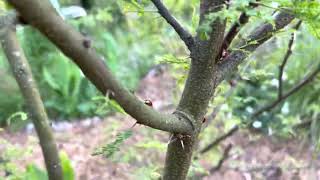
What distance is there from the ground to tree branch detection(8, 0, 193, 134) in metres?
1.29

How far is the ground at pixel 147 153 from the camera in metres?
2.43

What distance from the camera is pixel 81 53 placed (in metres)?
0.63

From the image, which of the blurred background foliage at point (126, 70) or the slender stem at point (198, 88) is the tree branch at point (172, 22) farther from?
the blurred background foliage at point (126, 70)

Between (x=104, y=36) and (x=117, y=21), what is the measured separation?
503mm

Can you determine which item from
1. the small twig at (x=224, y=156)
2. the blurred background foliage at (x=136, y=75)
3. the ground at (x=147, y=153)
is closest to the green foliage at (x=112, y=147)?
the ground at (x=147, y=153)

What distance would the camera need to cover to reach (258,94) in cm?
329

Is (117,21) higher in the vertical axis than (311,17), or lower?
lower

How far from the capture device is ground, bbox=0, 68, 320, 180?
243 centimetres

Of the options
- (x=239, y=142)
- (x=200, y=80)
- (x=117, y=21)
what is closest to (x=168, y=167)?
(x=200, y=80)

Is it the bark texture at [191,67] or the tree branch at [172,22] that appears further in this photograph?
the tree branch at [172,22]

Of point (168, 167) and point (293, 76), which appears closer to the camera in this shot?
point (168, 167)

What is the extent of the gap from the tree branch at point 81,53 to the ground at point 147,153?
4.24 feet

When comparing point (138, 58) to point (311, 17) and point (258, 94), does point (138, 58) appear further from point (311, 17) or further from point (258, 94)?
point (311, 17)

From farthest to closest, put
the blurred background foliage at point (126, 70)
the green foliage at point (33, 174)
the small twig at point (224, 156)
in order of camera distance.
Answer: the blurred background foliage at point (126, 70)
the small twig at point (224, 156)
the green foliage at point (33, 174)
